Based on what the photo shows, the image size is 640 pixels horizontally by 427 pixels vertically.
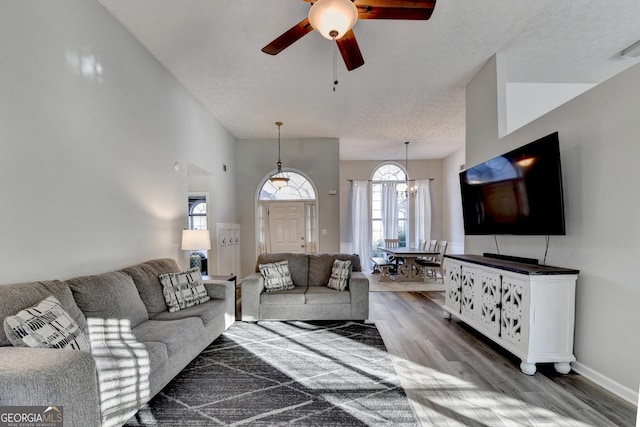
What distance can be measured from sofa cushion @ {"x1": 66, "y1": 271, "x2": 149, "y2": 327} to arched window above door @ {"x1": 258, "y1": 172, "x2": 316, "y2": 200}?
13.6 ft

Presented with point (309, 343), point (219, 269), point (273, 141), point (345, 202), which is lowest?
A: point (309, 343)

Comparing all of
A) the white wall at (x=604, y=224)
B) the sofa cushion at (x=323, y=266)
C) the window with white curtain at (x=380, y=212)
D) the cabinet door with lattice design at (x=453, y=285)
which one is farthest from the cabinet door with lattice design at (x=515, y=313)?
the window with white curtain at (x=380, y=212)

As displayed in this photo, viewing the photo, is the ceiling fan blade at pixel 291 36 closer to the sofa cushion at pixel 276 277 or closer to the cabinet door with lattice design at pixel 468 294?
the sofa cushion at pixel 276 277

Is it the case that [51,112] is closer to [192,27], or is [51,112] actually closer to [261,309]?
[192,27]

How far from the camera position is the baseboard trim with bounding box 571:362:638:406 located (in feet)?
6.35

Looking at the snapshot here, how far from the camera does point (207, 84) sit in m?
3.89

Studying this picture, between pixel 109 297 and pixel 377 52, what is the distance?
11.3 feet

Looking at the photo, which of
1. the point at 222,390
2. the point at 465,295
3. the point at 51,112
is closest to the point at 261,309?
the point at 222,390

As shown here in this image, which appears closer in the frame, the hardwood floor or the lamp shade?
the hardwood floor

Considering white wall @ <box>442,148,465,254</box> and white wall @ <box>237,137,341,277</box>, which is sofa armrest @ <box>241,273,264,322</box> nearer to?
white wall @ <box>237,137,341,277</box>

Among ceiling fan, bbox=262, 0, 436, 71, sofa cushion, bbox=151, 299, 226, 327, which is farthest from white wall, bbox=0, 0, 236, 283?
ceiling fan, bbox=262, 0, 436, 71

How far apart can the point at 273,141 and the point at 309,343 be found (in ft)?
14.8

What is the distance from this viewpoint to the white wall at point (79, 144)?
1806 mm

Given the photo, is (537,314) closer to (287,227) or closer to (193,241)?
(193,241)
